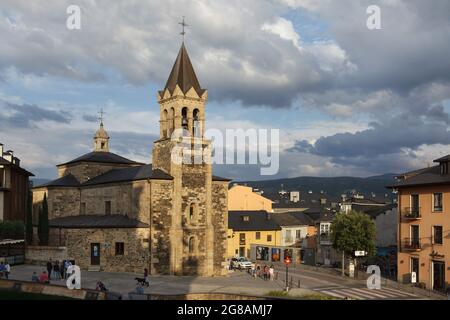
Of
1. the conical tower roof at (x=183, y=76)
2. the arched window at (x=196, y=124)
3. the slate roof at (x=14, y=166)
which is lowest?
the slate roof at (x=14, y=166)

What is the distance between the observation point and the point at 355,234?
56844 mm

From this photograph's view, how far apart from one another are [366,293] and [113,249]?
22920 mm

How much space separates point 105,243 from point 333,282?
839 inches

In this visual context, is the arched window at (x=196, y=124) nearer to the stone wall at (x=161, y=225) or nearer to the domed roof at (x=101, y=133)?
the stone wall at (x=161, y=225)

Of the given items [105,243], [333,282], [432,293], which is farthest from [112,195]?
[432,293]

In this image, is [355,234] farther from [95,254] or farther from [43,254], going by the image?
[43,254]

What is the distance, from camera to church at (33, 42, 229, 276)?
5353 cm

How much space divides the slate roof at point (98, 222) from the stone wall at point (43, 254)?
8.47 ft

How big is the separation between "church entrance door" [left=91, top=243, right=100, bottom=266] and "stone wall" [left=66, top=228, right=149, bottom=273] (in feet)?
0.92

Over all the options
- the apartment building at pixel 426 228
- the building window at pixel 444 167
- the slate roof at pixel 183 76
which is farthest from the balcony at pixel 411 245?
the slate roof at pixel 183 76

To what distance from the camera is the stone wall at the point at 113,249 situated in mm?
53188

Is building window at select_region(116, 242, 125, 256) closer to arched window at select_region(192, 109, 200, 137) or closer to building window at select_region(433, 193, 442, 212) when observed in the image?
arched window at select_region(192, 109, 200, 137)

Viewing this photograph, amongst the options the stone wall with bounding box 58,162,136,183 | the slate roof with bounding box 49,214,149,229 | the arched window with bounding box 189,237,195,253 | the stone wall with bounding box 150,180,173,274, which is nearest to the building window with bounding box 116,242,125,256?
the slate roof with bounding box 49,214,149,229
